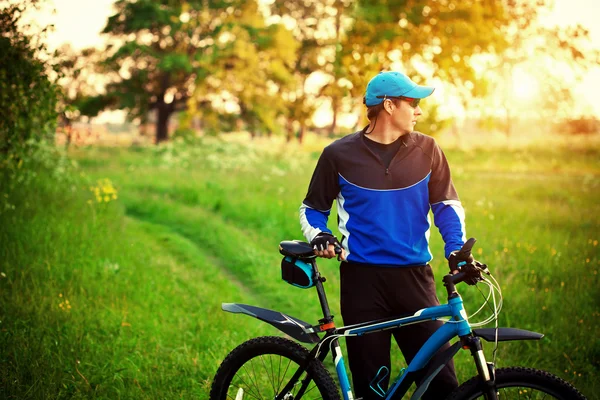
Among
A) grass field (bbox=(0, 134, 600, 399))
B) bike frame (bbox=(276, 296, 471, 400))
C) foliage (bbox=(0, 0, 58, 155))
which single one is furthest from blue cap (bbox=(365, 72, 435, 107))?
foliage (bbox=(0, 0, 58, 155))

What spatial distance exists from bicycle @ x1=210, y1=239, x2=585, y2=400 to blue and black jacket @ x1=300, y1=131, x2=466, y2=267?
0.32 m

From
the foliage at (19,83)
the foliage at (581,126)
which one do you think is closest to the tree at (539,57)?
the foliage at (581,126)

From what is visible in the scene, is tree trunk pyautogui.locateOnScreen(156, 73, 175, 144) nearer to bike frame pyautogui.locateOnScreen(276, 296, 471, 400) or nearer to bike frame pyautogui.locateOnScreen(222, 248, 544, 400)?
bike frame pyautogui.locateOnScreen(222, 248, 544, 400)

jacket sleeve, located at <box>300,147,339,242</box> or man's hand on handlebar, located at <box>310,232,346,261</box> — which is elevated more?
jacket sleeve, located at <box>300,147,339,242</box>

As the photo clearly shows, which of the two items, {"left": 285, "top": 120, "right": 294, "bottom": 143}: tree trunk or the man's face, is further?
{"left": 285, "top": 120, "right": 294, "bottom": 143}: tree trunk

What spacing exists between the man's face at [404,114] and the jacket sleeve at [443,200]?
0.22 m

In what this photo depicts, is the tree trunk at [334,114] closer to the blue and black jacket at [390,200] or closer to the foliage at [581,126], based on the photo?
the foliage at [581,126]

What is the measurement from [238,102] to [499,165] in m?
16.3

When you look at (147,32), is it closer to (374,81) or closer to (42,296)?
(42,296)

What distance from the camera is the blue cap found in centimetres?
321

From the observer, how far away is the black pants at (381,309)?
3.24 metres

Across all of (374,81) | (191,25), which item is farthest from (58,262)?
(191,25)

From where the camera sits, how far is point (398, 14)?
666 inches

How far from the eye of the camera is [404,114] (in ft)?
10.7
